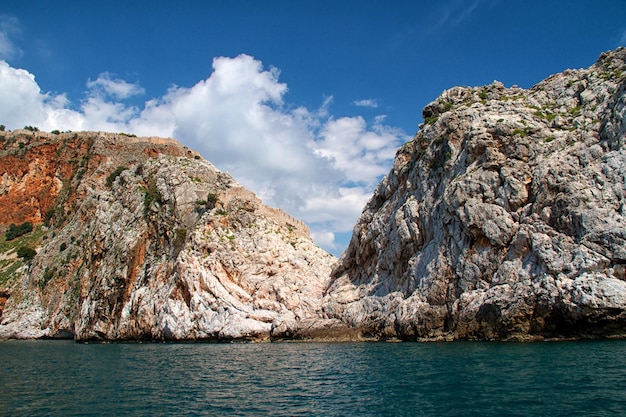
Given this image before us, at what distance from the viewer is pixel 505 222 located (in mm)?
35406

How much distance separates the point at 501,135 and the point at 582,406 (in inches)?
1117

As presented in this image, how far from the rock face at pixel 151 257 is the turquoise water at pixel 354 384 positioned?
21.9m

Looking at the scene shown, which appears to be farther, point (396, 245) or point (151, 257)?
point (151, 257)

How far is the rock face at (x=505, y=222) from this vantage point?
29.9 metres

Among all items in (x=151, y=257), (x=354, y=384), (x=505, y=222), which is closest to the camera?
(x=354, y=384)

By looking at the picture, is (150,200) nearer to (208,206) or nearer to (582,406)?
(208,206)

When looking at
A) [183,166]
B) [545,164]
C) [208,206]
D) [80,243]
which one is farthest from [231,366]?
[80,243]

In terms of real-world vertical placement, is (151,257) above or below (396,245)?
above

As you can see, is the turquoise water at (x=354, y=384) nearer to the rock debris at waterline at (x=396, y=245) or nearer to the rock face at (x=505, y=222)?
the rock face at (x=505, y=222)

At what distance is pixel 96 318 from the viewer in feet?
201

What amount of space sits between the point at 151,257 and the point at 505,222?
44156 mm

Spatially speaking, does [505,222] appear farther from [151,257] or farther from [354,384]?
[151,257]

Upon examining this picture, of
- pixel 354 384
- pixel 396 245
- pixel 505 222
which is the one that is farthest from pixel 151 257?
pixel 354 384

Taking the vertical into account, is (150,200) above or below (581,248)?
above
